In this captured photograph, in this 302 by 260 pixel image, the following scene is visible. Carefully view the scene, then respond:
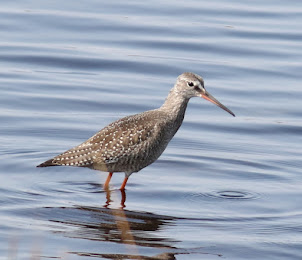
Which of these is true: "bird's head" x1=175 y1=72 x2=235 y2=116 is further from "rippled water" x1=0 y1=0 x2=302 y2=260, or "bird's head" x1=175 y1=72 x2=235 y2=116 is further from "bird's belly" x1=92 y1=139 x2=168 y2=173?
"rippled water" x1=0 y1=0 x2=302 y2=260

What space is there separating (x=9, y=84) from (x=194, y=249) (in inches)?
284

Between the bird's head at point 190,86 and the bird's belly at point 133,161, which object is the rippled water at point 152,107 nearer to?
the bird's belly at point 133,161

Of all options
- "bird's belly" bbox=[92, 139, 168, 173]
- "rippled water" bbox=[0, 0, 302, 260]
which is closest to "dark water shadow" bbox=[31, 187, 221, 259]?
"rippled water" bbox=[0, 0, 302, 260]

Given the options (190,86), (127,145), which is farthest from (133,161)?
(190,86)

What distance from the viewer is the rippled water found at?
930 centimetres

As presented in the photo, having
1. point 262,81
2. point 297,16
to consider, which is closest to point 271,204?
point 262,81

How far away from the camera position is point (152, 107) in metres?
14.3

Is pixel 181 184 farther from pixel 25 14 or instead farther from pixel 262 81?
pixel 25 14

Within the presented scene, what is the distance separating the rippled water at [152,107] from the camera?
9305 mm

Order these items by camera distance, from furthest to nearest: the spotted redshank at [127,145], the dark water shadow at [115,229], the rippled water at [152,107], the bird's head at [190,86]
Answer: the bird's head at [190,86], the spotted redshank at [127,145], the rippled water at [152,107], the dark water shadow at [115,229]

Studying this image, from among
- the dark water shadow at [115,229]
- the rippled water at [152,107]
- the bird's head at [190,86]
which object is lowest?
the dark water shadow at [115,229]

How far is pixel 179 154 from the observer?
12531 mm

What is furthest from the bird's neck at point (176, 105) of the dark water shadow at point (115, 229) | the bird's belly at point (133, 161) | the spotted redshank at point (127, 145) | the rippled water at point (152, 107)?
the dark water shadow at point (115, 229)

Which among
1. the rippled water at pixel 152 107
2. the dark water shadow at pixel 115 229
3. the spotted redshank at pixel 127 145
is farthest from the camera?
the spotted redshank at pixel 127 145
